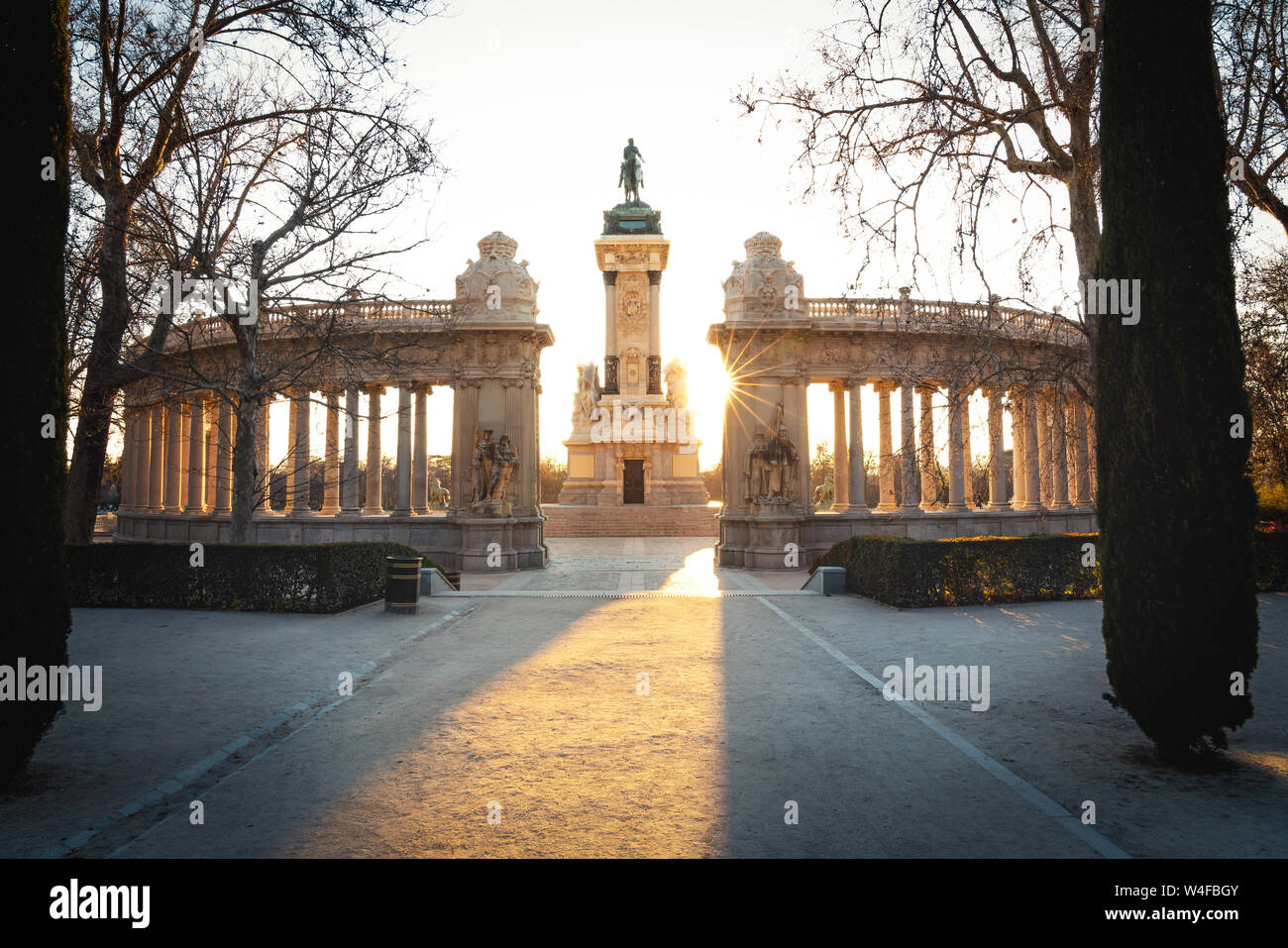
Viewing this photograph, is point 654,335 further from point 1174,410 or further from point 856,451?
point 1174,410

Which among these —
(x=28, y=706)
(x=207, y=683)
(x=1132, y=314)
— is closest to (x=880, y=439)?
(x=1132, y=314)

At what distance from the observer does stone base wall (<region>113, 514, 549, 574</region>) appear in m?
24.6

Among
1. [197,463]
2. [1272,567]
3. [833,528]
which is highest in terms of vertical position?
[197,463]

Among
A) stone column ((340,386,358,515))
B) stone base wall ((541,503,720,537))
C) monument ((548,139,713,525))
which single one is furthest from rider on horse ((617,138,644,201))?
stone column ((340,386,358,515))

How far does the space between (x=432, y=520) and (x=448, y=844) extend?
24.1m

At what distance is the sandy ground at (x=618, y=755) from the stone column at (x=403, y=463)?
56.1 feet

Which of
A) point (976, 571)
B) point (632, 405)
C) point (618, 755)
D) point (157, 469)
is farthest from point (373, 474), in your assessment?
point (618, 755)

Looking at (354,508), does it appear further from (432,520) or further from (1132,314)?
(1132,314)

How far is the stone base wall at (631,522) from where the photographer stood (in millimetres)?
38969

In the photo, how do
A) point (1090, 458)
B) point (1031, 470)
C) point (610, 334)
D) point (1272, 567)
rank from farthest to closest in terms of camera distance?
1. point (610, 334)
2. point (1031, 470)
3. point (1090, 458)
4. point (1272, 567)

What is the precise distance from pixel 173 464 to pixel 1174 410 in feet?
130

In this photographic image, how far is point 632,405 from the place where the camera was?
47.1 meters

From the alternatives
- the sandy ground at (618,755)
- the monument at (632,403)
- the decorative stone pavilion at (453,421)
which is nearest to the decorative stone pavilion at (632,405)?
the monument at (632,403)

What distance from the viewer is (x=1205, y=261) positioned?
587 cm
